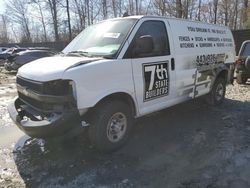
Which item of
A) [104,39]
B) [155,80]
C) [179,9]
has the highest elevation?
[179,9]

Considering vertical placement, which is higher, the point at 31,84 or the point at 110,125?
the point at 31,84

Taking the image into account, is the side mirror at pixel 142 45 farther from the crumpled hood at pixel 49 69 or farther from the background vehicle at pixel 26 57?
the background vehicle at pixel 26 57

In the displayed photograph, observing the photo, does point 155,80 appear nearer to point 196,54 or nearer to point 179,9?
point 196,54

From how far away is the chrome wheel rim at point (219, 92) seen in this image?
7.81 meters

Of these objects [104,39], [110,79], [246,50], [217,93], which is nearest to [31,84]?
[110,79]

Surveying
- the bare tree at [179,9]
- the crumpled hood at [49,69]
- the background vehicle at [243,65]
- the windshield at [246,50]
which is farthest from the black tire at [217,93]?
the bare tree at [179,9]

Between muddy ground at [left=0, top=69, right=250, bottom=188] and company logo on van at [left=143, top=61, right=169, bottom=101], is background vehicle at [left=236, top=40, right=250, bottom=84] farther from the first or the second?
company logo on van at [left=143, top=61, right=169, bottom=101]

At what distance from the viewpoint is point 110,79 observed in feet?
14.7

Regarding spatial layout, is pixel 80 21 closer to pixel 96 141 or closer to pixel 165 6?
pixel 165 6

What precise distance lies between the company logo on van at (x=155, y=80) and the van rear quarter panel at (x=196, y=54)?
17.3 inches

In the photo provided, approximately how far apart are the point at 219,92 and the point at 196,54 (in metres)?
1.99

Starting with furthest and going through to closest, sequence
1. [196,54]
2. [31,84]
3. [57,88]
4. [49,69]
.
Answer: [196,54] < [31,84] < [49,69] < [57,88]

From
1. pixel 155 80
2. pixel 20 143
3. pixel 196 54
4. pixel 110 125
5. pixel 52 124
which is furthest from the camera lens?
pixel 196 54

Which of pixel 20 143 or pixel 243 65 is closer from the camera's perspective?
pixel 20 143
